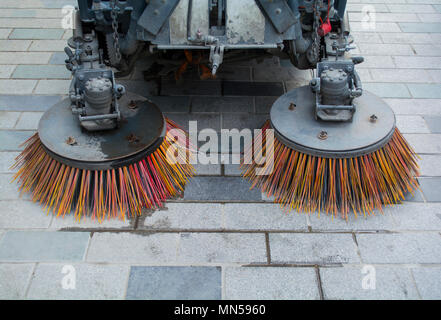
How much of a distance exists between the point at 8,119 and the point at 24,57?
98cm

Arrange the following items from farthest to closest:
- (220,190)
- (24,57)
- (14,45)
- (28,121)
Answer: (14,45) < (24,57) < (28,121) < (220,190)

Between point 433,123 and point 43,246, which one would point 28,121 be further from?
point 433,123

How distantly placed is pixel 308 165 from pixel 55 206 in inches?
59.4

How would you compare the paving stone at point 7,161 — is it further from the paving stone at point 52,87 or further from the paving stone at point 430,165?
the paving stone at point 430,165

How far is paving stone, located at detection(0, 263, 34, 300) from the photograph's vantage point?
7.79 feet

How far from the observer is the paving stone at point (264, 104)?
368 centimetres

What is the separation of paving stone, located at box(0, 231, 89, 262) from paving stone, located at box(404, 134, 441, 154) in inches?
91.3

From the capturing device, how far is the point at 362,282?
2447 mm

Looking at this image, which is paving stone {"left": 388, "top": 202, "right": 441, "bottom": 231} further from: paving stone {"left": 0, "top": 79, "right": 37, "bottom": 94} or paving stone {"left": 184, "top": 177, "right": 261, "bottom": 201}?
paving stone {"left": 0, "top": 79, "right": 37, "bottom": 94}

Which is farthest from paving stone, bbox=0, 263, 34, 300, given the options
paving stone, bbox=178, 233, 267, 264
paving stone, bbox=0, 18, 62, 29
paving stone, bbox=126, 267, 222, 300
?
paving stone, bbox=0, 18, 62, 29

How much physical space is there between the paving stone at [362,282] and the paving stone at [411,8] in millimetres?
3612

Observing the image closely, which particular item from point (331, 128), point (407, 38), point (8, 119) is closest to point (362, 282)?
point (331, 128)

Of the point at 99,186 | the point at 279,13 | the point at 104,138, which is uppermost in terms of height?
the point at 279,13
